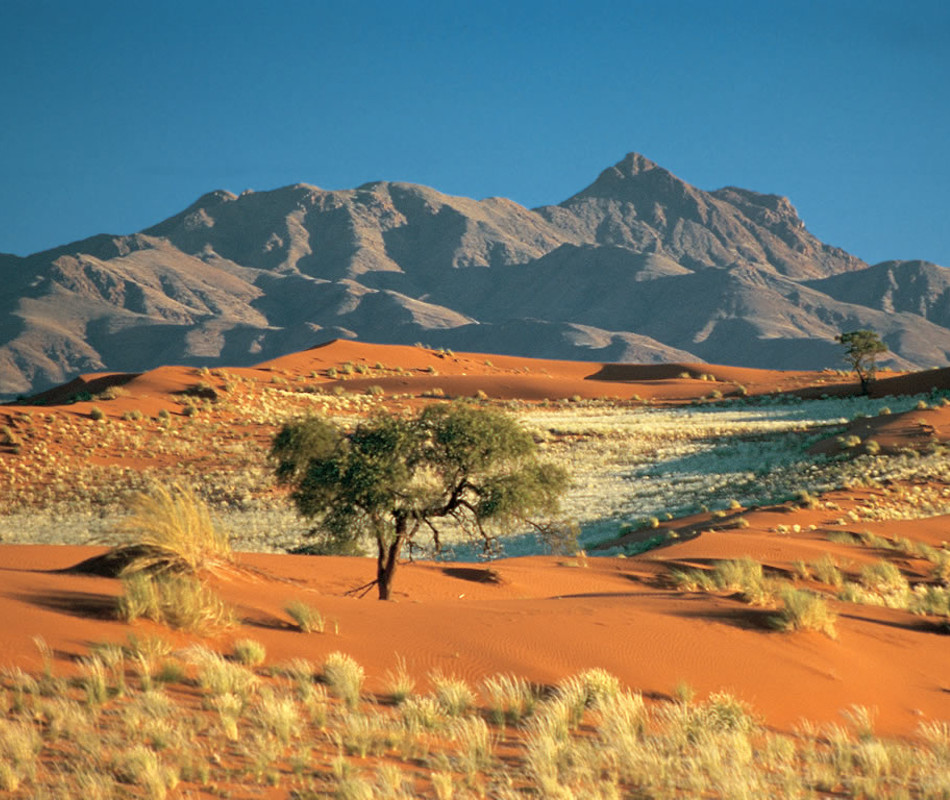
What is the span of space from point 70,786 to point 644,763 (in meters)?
4.38

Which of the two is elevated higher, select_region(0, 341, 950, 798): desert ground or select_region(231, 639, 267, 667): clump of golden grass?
select_region(231, 639, 267, 667): clump of golden grass

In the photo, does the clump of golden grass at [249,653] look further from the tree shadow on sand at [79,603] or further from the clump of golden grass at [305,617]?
the tree shadow on sand at [79,603]

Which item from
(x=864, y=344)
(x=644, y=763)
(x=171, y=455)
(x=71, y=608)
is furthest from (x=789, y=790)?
(x=864, y=344)

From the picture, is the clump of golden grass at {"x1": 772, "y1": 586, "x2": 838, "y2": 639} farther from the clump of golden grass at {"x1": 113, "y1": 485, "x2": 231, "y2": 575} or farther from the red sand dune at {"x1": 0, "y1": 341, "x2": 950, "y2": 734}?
the clump of golden grass at {"x1": 113, "y1": 485, "x2": 231, "y2": 575}

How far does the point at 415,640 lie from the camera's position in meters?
10.9

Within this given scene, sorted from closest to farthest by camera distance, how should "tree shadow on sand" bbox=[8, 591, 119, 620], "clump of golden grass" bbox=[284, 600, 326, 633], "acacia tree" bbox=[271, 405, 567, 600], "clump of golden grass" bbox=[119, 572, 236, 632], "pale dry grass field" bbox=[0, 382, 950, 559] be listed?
"clump of golden grass" bbox=[119, 572, 236, 632]
"tree shadow on sand" bbox=[8, 591, 119, 620]
"clump of golden grass" bbox=[284, 600, 326, 633]
"acacia tree" bbox=[271, 405, 567, 600]
"pale dry grass field" bbox=[0, 382, 950, 559]

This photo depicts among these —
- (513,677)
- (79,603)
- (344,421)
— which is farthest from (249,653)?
(344,421)

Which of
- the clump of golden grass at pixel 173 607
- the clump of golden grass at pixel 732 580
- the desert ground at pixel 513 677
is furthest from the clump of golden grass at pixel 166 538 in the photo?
the clump of golden grass at pixel 732 580

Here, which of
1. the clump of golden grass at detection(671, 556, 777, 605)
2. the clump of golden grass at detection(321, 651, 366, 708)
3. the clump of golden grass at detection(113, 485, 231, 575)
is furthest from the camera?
the clump of golden grass at detection(671, 556, 777, 605)

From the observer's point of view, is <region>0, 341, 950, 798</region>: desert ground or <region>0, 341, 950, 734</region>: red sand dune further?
Result: <region>0, 341, 950, 734</region>: red sand dune

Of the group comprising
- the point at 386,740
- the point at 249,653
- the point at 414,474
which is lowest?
the point at 386,740

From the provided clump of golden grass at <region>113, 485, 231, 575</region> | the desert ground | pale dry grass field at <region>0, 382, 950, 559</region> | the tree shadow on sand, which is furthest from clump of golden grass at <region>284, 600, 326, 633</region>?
pale dry grass field at <region>0, 382, 950, 559</region>

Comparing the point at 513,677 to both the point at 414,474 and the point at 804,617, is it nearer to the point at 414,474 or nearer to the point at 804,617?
the point at 804,617

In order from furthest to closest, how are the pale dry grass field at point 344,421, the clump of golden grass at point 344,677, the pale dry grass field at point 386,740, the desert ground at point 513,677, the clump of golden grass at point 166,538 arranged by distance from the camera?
the pale dry grass field at point 344,421 < the clump of golden grass at point 166,538 < the clump of golden grass at point 344,677 < the desert ground at point 513,677 < the pale dry grass field at point 386,740
